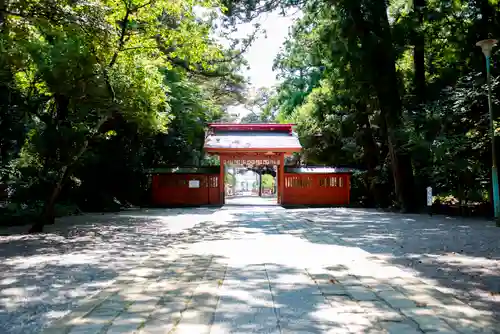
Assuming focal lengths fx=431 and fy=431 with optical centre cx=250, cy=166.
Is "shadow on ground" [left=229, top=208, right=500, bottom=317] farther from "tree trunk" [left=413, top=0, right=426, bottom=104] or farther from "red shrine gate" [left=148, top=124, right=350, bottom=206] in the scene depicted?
"red shrine gate" [left=148, top=124, right=350, bottom=206]

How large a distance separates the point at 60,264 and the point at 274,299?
148 inches

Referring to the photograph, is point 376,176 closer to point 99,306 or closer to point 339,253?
point 339,253

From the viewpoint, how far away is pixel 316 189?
22250mm

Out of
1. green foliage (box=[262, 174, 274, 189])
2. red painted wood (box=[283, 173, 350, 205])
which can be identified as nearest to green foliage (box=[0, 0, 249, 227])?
red painted wood (box=[283, 173, 350, 205])

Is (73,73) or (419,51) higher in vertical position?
(419,51)

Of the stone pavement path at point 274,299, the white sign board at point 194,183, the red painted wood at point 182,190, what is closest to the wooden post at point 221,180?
the red painted wood at point 182,190

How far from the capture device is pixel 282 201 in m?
22.0

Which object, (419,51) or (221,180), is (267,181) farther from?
(419,51)

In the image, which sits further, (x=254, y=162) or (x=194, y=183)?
(x=254, y=162)

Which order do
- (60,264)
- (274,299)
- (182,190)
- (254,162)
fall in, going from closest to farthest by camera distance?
(274,299) < (60,264) < (182,190) < (254,162)

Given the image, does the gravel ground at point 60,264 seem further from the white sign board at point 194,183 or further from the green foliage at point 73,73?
the white sign board at point 194,183

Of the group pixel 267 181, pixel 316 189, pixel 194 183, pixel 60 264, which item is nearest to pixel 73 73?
pixel 60 264

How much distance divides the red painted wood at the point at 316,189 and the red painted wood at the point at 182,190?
378cm

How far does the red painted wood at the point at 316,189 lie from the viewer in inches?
875
